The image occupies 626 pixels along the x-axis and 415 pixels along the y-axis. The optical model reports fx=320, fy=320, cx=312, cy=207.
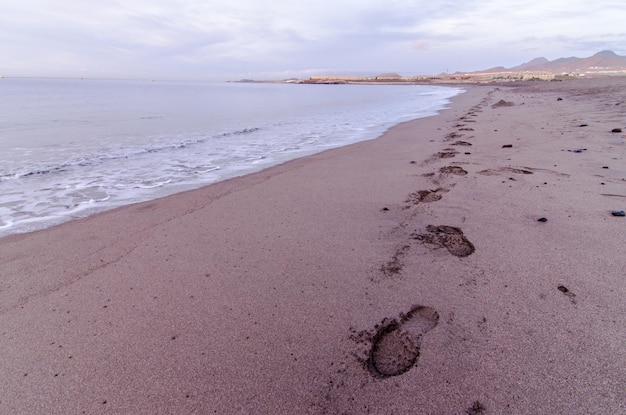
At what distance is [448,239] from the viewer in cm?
322

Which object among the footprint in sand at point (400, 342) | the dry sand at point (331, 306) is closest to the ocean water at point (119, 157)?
the dry sand at point (331, 306)

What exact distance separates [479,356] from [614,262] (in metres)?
1.71

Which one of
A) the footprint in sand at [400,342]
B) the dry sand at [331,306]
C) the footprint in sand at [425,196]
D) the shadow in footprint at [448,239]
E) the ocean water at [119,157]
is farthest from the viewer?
the ocean water at [119,157]

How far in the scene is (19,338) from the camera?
7.14 feet

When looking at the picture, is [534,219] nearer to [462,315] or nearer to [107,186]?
[462,315]

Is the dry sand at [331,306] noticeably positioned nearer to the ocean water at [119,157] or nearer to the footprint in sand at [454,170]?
the footprint in sand at [454,170]

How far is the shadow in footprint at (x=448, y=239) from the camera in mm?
3008

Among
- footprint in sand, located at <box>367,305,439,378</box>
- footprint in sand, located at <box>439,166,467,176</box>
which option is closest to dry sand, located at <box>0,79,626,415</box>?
footprint in sand, located at <box>367,305,439,378</box>

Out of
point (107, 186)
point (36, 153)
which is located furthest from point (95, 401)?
point (36, 153)

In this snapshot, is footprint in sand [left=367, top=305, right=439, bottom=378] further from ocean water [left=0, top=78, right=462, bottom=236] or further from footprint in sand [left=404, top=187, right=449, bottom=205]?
ocean water [left=0, top=78, right=462, bottom=236]

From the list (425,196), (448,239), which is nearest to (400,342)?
(448,239)

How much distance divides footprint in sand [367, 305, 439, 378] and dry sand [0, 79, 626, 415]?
0.01 meters

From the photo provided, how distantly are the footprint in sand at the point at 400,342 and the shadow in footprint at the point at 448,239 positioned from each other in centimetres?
97

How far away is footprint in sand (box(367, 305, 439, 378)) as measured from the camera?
183 centimetres
